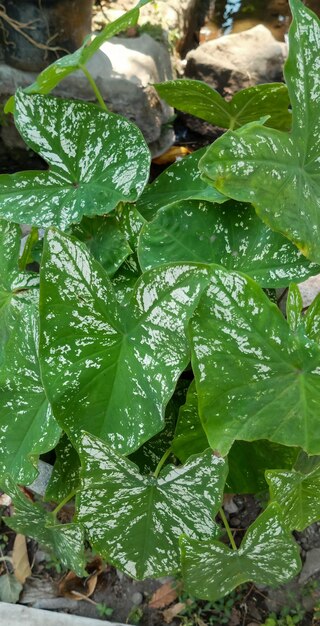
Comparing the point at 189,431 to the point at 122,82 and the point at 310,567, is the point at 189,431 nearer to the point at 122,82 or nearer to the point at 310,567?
the point at 310,567

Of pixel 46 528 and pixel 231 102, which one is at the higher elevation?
pixel 231 102

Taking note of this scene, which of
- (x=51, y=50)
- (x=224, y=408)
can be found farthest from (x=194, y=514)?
(x=51, y=50)

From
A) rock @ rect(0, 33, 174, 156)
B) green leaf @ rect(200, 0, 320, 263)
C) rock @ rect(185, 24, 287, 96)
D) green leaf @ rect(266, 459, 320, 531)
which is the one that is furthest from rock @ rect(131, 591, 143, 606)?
rock @ rect(185, 24, 287, 96)

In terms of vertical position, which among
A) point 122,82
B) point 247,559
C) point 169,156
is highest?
point 122,82

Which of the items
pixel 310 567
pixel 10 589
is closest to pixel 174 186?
pixel 310 567

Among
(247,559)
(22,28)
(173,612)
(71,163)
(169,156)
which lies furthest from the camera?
(169,156)

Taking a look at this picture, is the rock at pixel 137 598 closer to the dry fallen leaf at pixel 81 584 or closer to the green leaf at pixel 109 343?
the dry fallen leaf at pixel 81 584

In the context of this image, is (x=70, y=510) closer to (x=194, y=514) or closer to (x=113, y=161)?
(x=194, y=514)
